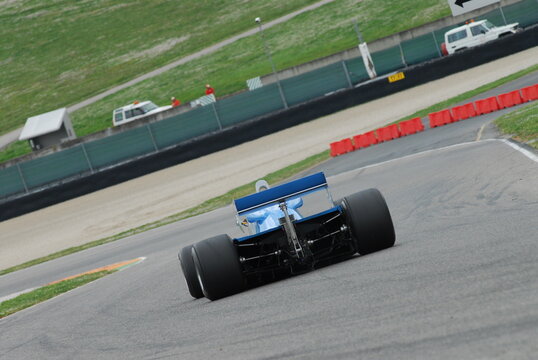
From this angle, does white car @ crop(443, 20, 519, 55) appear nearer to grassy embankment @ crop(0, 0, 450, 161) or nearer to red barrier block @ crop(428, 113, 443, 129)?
grassy embankment @ crop(0, 0, 450, 161)

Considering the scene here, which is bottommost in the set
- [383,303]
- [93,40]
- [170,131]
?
[383,303]

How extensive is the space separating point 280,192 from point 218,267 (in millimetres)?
982

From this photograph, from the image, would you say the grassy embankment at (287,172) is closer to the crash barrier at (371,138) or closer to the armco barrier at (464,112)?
the crash barrier at (371,138)

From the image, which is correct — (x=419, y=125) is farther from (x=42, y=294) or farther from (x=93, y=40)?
(x=93, y=40)

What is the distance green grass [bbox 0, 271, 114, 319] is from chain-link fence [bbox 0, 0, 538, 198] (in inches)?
796

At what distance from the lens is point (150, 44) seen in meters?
75.4

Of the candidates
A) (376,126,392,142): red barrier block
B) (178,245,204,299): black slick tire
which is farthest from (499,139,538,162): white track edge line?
(376,126,392,142): red barrier block

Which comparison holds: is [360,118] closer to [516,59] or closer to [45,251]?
[516,59]

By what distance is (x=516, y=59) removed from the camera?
36000 millimetres

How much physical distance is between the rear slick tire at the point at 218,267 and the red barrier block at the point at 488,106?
17685 millimetres

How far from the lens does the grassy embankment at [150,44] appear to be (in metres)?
59.9

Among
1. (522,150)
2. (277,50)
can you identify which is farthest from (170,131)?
(277,50)

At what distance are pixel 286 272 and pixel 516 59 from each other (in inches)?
1082

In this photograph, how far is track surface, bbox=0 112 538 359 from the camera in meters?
5.99
